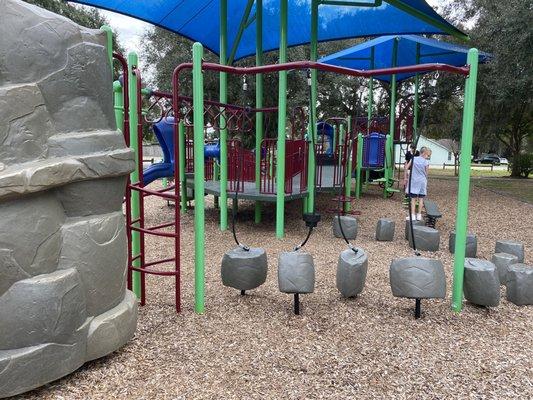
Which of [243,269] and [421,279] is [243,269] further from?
[421,279]

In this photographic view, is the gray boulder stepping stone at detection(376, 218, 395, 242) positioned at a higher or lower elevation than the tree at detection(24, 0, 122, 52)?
lower

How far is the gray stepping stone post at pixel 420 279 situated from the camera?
3.30m

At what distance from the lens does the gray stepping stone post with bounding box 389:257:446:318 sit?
3.30 meters

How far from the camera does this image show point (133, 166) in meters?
2.76

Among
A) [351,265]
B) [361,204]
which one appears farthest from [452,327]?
[361,204]

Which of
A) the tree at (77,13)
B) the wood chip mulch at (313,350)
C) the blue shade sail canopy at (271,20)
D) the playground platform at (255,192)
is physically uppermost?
the tree at (77,13)

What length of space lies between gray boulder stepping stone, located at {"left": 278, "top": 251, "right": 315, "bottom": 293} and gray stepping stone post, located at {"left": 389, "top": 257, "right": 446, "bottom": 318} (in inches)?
25.9

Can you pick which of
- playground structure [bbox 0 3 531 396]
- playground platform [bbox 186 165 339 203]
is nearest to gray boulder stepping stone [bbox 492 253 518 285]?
playground structure [bbox 0 3 531 396]

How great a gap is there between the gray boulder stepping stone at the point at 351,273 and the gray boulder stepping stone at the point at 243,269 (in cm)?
63

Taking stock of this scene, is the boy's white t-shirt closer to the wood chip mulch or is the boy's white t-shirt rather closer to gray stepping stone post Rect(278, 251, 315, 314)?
the wood chip mulch

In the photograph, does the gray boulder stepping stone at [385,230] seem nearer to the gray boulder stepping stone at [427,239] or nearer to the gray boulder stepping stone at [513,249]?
the gray boulder stepping stone at [427,239]

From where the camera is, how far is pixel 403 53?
1427 centimetres

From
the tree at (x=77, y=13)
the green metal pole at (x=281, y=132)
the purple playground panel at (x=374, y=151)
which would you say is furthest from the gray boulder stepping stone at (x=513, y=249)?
the tree at (x=77, y=13)

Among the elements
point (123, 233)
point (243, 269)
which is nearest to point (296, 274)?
point (243, 269)
